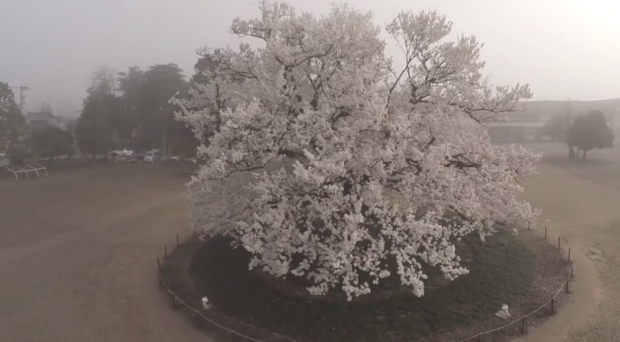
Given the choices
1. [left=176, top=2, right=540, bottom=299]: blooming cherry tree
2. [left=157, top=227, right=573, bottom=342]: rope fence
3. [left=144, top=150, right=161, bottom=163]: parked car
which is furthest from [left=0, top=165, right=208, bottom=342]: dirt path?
[left=144, top=150, right=161, bottom=163]: parked car

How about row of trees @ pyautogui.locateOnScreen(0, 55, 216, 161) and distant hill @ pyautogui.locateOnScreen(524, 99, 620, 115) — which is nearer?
row of trees @ pyautogui.locateOnScreen(0, 55, 216, 161)

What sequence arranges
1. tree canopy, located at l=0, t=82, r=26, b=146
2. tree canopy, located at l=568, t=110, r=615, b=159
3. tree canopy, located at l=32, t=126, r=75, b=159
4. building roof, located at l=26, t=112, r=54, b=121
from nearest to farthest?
tree canopy, located at l=0, t=82, r=26, b=146 < tree canopy, located at l=32, t=126, r=75, b=159 < tree canopy, located at l=568, t=110, r=615, b=159 < building roof, located at l=26, t=112, r=54, b=121

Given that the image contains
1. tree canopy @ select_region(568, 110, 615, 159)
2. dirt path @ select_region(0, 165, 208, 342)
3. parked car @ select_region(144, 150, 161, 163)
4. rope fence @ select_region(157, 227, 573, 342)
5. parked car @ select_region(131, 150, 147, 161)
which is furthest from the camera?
parked car @ select_region(131, 150, 147, 161)

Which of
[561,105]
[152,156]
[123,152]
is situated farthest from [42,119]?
[561,105]

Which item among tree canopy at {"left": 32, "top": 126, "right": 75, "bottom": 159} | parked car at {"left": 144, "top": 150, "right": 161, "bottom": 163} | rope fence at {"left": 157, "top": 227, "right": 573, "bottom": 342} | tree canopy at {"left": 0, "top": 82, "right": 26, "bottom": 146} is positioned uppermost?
tree canopy at {"left": 0, "top": 82, "right": 26, "bottom": 146}

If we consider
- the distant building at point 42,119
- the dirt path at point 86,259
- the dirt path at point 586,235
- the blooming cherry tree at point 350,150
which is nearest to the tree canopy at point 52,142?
the dirt path at point 86,259

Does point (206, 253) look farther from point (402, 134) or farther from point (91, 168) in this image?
point (91, 168)

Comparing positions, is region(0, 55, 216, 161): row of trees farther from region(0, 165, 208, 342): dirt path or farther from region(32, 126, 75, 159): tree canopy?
region(0, 165, 208, 342): dirt path

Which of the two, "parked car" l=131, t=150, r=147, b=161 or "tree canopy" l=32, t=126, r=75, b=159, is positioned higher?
"tree canopy" l=32, t=126, r=75, b=159
